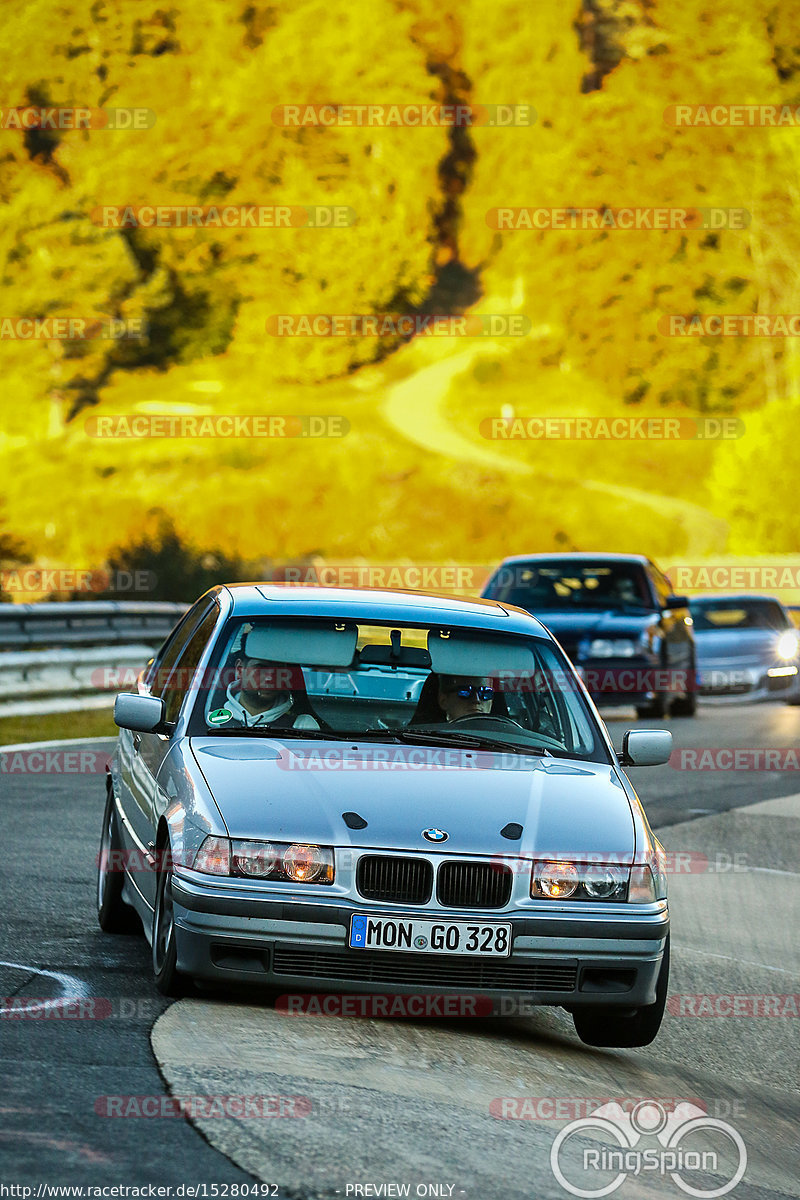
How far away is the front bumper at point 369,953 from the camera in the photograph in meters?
5.58

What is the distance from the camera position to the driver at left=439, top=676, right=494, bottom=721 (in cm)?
697

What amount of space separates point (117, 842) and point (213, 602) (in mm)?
1051

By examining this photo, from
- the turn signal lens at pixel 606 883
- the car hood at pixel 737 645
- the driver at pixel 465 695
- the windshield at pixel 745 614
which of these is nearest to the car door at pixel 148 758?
the driver at pixel 465 695

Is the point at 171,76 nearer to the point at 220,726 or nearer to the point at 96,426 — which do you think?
the point at 96,426

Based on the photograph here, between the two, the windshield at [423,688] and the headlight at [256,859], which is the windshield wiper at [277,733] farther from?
the headlight at [256,859]

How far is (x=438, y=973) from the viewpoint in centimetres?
560

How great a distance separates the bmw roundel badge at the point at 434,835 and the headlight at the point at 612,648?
14.1 m

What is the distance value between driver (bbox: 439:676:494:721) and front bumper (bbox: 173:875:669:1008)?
1396 mm

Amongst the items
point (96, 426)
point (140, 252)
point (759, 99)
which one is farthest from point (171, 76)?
point (759, 99)

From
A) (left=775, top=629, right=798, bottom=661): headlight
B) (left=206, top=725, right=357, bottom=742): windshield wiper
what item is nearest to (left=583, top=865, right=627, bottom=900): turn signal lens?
(left=206, top=725, right=357, bottom=742): windshield wiper

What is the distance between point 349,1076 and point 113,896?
2.37 metres

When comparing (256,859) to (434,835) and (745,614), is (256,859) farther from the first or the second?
(745,614)

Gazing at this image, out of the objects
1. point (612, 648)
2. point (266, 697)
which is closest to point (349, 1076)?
point (266, 697)

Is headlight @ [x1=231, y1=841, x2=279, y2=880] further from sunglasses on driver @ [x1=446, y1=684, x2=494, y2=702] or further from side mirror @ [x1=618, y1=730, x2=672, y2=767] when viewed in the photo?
side mirror @ [x1=618, y1=730, x2=672, y2=767]
